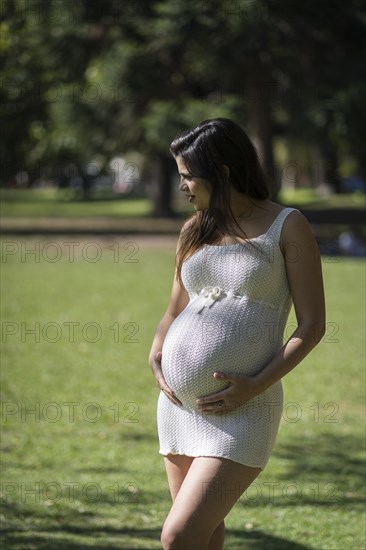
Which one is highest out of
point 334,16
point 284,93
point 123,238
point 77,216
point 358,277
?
point 334,16

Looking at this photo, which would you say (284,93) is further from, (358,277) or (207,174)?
(207,174)

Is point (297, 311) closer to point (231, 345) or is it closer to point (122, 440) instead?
point (231, 345)

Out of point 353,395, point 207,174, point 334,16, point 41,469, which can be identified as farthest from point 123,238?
point 207,174

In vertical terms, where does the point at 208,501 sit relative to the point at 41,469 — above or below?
above

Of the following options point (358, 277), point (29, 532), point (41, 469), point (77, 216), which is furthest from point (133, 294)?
point (77, 216)

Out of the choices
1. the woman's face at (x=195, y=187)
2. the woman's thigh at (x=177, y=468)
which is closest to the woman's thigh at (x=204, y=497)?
the woman's thigh at (x=177, y=468)

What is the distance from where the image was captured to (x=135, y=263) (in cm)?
2517

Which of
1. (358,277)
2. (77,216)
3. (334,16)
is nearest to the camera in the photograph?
(358,277)

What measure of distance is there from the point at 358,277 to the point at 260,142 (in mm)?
7685

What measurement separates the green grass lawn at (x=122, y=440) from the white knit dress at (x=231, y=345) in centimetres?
229

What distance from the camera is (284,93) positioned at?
28.6 m

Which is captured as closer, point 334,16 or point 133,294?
point 133,294

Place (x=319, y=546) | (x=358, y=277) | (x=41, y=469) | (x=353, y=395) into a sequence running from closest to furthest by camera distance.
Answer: (x=319, y=546) → (x=41, y=469) → (x=353, y=395) → (x=358, y=277)

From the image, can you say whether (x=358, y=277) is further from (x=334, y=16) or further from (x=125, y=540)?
(x=125, y=540)
